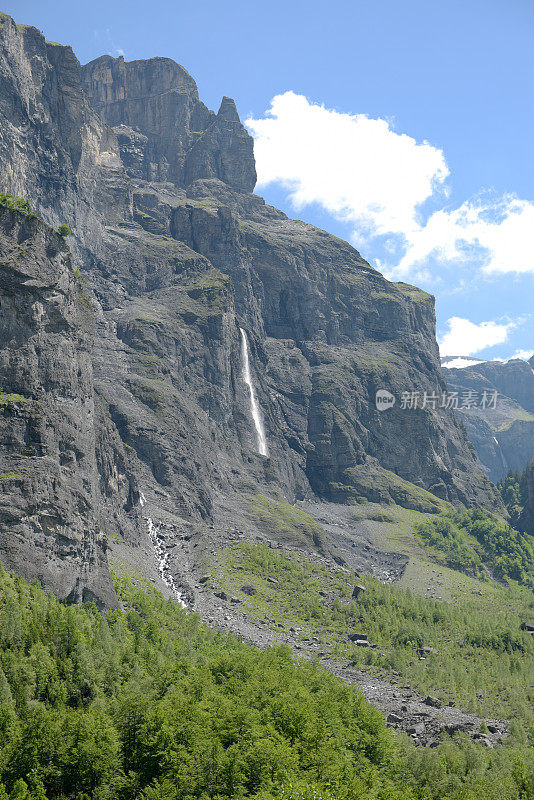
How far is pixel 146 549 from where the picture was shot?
185250mm

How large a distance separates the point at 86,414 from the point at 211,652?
2366 inches

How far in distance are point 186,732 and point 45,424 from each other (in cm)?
7658

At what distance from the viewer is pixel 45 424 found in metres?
139

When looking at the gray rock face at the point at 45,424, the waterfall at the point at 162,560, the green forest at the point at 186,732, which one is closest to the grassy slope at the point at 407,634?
the waterfall at the point at 162,560

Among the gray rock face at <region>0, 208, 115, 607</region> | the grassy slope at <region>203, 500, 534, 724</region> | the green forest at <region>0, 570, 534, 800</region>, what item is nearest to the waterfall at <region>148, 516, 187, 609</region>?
the grassy slope at <region>203, 500, 534, 724</region>

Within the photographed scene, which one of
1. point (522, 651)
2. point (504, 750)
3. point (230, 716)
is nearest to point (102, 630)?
point (230, 716)

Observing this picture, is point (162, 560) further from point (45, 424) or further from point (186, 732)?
point (186, 732)

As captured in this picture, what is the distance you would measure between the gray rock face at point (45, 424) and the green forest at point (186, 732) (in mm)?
12279

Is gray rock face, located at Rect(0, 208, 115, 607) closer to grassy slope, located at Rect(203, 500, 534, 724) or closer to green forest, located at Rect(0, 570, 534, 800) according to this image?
green forest, located at Rect(0, 570, 534, 800)

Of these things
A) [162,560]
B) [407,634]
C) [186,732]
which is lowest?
[407,634]

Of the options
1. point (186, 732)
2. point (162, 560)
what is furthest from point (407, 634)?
point (186, 732)

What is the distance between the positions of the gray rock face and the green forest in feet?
40.3

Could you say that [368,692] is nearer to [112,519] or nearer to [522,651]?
[522,651]

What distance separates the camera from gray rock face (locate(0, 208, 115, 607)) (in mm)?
125188
